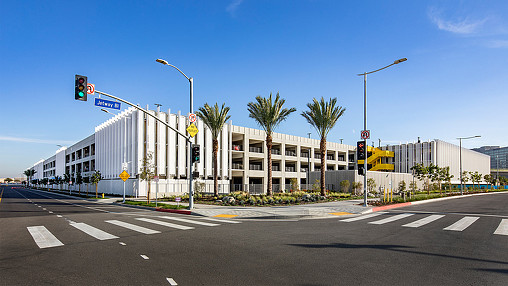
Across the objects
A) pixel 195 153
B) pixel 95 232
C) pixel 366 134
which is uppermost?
pixel 366 134

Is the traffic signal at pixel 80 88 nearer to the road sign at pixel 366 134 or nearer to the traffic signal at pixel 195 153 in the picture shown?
the traffic signal at pixel 195 153

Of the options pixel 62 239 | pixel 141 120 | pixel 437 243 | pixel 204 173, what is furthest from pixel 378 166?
pixel 62 239

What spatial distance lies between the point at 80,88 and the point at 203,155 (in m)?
35.6

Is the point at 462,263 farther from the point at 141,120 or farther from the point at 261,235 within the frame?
the point at 141,120

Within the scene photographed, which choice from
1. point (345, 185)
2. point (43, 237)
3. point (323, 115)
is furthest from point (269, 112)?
point (43, 237)

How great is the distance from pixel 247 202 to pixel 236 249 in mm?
16339

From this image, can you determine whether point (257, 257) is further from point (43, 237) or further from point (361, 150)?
point (361, 150)

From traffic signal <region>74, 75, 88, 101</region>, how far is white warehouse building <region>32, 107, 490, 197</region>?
14.1 metres

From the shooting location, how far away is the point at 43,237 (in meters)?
10.7

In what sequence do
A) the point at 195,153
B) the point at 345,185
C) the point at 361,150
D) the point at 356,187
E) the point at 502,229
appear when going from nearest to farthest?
the point at 502,229 → the point at 195,153 → the point at 361,150 → the point at 356,187 → the point at 345,185

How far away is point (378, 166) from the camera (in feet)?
254

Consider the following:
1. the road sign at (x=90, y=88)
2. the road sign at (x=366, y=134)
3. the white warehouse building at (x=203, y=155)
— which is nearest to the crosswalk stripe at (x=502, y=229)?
the road sign at (x=366, y=134)

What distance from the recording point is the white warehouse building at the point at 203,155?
44656 millimetres

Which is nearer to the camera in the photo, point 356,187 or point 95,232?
point 95,232
